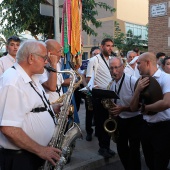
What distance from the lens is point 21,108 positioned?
6.81ft

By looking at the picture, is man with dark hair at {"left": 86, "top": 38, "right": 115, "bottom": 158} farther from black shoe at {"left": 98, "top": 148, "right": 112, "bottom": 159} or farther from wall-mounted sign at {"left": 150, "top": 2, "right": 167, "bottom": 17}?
wall-mounted sign at {"left": 150, "top": 2, "right": 167, "bottom": 17}

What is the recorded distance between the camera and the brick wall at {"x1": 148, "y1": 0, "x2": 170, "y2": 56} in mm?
11170

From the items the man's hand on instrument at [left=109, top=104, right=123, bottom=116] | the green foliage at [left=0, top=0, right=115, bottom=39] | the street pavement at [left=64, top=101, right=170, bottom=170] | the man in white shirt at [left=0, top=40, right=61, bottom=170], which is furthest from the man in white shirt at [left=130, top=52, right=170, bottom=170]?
the green foliage at [left=0, top=0, right=115, bottom=39]

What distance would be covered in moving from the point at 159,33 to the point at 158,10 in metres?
0.98

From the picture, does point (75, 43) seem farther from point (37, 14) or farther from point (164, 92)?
point (37, 14)

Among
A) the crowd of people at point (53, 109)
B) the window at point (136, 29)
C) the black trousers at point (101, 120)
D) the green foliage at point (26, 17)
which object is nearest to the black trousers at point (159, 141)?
the crowd of people at point (53, 109)

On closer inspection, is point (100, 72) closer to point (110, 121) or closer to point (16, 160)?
point (110, 121)

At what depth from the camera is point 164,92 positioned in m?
2.95

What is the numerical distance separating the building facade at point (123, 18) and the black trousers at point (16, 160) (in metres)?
25.9

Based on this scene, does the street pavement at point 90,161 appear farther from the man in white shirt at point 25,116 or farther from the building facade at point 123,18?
the building facade at point 123,18

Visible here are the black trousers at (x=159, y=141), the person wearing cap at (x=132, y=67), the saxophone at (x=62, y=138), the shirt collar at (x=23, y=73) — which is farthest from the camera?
the person wearing cap at (x=132, y=67)

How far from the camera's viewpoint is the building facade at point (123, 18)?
2831 cm

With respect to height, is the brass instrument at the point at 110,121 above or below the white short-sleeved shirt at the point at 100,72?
below

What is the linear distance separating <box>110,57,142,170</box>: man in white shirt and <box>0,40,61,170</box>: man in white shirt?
1527 mm
